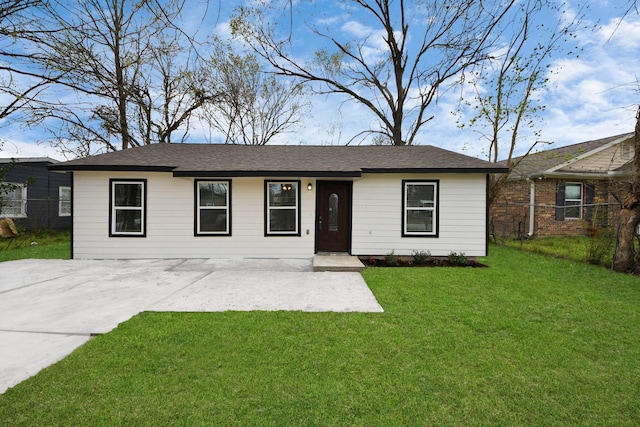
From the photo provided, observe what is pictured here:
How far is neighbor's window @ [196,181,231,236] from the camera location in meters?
8.19

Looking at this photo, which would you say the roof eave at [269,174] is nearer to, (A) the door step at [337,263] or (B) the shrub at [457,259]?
(A) the door step at [337,263]

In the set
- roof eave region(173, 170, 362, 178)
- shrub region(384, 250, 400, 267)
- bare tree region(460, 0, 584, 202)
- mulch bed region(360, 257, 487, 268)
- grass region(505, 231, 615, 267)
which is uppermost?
bare tree region(460, 0, 584, 202)

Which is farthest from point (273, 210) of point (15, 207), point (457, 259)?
point (15, 207)

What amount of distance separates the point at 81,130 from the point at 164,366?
15047 mm

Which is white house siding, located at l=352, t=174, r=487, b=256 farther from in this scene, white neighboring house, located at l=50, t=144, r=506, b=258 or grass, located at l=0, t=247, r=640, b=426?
grass, located at l=0, t=247, r=640, b=426

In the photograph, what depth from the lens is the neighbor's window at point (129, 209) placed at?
26.3 ft

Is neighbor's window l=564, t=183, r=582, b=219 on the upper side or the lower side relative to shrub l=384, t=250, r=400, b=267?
upper

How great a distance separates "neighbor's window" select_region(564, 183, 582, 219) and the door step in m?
10.7

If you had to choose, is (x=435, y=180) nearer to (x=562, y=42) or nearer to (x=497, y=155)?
(x=497, y=155)

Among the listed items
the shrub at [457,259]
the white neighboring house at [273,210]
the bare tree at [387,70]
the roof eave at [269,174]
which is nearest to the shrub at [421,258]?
the white neighboring house at [273,210]

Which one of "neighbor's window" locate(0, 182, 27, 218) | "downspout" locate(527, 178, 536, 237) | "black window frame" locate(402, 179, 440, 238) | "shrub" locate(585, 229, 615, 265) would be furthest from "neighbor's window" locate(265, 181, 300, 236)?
"neighbor's window" locate(0, 182, 27, 218)

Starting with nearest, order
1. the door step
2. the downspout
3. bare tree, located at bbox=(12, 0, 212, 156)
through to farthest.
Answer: bare tree, located at bbox=(12, 0, 212, 156) < the door step < the downspout

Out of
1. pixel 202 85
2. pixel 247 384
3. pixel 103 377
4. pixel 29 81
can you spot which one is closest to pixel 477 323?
pixel 247 384

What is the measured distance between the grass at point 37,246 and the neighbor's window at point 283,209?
19.4 ft
